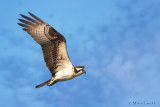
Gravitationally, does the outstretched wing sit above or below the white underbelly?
above

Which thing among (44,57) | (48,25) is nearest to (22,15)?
(48,25)

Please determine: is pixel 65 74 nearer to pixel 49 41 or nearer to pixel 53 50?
pixel 53 50

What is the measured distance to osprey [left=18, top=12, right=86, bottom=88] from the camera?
27.3 feet

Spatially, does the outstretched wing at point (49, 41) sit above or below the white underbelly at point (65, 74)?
above

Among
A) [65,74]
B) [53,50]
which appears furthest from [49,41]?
[65,74]

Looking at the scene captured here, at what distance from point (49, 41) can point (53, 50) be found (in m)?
0.46

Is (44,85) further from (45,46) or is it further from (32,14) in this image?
(32,14)

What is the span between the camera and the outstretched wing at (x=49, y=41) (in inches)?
329

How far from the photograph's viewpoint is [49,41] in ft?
28.1

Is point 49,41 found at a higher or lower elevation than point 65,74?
higher

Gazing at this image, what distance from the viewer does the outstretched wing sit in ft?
27.4

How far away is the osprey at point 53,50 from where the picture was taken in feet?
27.3

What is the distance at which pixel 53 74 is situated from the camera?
8617mm

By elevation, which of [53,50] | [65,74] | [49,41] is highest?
[49,41]
